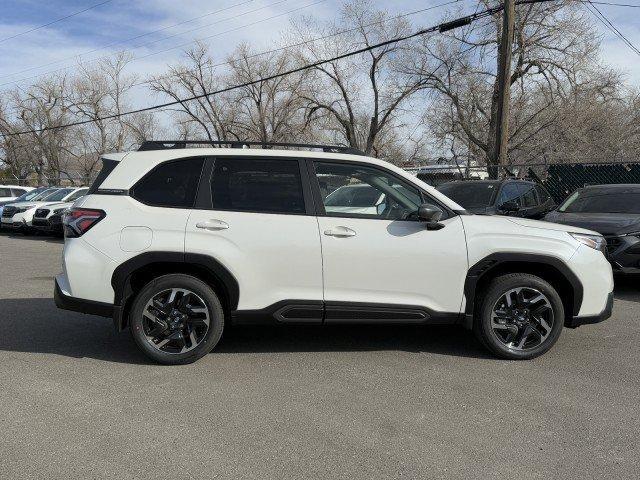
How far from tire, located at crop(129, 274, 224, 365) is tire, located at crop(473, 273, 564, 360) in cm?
225

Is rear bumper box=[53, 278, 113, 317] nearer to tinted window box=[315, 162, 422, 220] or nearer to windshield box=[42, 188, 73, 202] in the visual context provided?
tinted window box=[315, 162, 422, 220]

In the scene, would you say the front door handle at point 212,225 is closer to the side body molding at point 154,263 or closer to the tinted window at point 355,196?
the side body molding at point 154,263

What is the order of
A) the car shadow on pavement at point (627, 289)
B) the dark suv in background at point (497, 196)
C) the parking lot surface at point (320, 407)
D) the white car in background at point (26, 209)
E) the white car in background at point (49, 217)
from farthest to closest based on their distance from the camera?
the white car in background at point (26, 209)
the white car in background at point (49, 217)
the dark suv in background at point (497, 196)
the car shadow on pavement at point (627, 289)
the parking lot surface at point (320, 407)

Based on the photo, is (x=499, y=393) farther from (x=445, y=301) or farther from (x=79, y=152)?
(x=79, y=152)

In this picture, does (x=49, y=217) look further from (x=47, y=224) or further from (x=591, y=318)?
(x=591, y=318)

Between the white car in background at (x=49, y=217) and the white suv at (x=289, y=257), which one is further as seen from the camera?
the white car in background at (x=49, y=217)

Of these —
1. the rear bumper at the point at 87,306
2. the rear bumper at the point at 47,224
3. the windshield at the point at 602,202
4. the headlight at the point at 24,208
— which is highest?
the headlight at the point at 24,208

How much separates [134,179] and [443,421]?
3057 millimetres

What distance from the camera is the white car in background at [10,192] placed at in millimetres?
20266

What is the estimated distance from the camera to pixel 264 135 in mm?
44688

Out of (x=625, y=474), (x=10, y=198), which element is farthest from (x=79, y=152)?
(x=625, y=474)

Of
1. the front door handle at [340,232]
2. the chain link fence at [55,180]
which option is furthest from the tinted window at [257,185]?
the chain link fence at [55,180]

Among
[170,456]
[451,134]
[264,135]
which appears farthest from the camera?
[264,135]

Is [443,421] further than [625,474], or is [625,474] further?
[443,421]
